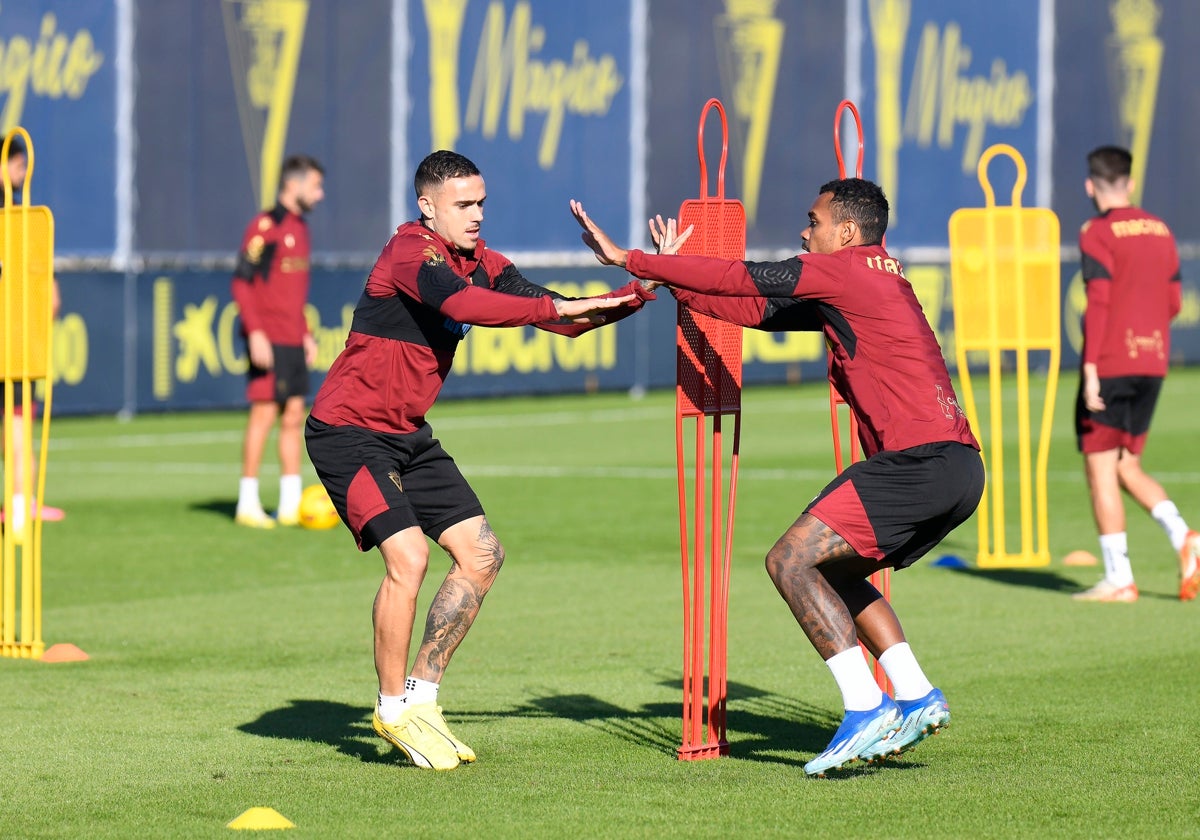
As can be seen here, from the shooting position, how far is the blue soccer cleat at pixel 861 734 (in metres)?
7.02

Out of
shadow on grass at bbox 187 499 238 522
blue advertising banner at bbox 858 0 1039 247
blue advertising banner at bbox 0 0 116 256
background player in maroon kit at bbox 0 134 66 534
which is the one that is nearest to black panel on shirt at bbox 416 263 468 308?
background player in maroon kit at bbox 0 134 66 534

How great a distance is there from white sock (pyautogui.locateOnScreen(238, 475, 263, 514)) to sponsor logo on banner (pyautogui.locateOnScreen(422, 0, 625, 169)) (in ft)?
42.2

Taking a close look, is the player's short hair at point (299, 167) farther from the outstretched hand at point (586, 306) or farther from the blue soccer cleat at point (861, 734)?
the blue soccer cleat at point (861, 734)

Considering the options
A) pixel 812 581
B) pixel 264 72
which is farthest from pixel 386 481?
pixel 264 72

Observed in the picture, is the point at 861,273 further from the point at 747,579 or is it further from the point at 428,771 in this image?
the point at 747,579

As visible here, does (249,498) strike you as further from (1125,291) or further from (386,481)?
(386,481)

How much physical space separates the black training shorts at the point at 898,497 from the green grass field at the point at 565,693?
0.84m

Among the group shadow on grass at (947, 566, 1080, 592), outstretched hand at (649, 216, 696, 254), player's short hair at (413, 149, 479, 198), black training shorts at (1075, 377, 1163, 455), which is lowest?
shadow on grass at (947, 566, 1080, 592)

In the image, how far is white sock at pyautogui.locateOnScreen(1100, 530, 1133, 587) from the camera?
11.6 meters

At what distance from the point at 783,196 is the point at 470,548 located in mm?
24219

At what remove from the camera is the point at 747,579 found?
41.1 ft

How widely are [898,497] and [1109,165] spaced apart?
5.21 m

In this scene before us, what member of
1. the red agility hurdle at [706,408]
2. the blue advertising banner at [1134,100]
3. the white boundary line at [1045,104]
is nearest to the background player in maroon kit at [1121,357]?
the red agility hurdle at [706,408]

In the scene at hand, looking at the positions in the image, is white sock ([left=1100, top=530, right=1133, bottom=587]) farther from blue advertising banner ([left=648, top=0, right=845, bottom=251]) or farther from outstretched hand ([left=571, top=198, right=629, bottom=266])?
blue advertising banner ([left=648, top=0, right=845, bottom=251])
